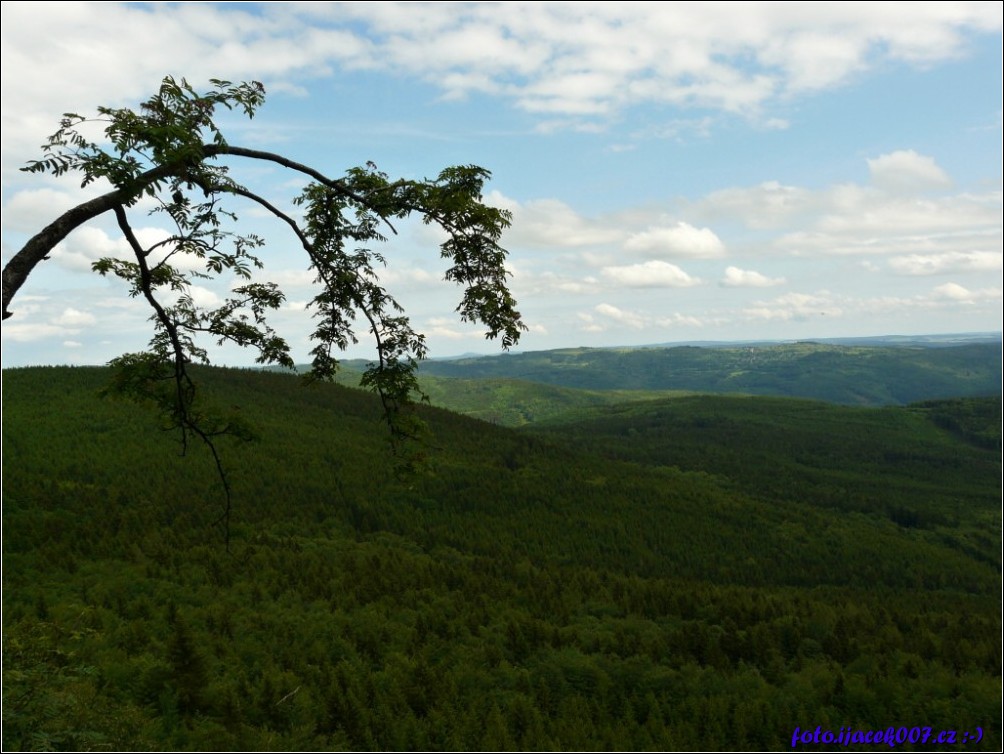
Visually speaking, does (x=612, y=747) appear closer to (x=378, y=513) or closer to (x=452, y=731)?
(x=452, y=731)

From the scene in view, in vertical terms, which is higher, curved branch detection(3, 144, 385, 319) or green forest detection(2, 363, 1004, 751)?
curved branch detection(3, 144, 385, 319)

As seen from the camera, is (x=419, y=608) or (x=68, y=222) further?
(x=419, y=608)

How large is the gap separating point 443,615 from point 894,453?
15269 centimetres

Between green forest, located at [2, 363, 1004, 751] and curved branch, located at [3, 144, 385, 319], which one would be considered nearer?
curved branch, located at [3, 144, 385, 319]

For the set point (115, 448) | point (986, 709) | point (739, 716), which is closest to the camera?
point (739, 716)

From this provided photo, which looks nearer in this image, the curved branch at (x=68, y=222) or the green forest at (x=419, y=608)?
the curved branch at (x=68, y=222)

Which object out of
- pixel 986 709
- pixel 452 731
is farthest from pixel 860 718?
pixel 452 731

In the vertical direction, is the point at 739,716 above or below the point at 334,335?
below

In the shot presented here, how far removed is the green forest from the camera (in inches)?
619

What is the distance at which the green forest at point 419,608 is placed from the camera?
51.6ft

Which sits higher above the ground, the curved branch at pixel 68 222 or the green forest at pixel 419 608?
the curved branch at pixel 68 222

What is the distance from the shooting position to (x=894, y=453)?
144500mm

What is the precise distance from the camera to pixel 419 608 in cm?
2723

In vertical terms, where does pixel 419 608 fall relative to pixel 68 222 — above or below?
below
